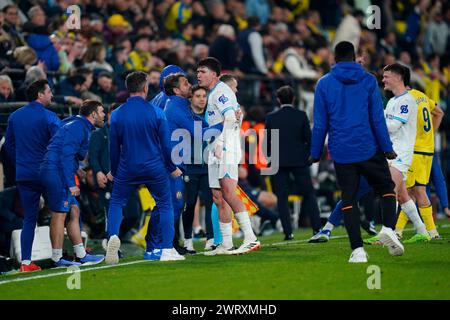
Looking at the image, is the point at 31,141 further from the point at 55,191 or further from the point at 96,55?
the point at 96,55

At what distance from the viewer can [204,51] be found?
2184 cm

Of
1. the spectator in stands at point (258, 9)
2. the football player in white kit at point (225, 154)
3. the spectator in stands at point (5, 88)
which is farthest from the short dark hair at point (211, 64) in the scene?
the spectator in stands at point (258, 9)

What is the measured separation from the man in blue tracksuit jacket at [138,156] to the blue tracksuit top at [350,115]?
189 centimetres

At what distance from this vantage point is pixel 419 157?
14.7 metres

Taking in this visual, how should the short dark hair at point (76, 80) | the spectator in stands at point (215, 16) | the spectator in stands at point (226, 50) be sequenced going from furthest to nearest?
the spectator in stands at point (215, 16) → the spectator in stands at point (226, 50) → the short dark hair at point (76, 80)

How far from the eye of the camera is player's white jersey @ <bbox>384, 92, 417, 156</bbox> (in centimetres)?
1355

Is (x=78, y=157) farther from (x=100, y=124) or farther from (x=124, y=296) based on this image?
(x=124, y=296)

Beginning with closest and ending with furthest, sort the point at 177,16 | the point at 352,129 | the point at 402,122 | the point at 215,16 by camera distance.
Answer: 1. the point at 352,129
2. the point at 402,122
3. the point at 177,16
4. the point at 215,16

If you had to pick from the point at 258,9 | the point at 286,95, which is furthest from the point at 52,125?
the point at 258,9

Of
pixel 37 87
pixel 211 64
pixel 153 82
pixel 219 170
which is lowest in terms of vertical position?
pixel 219 170

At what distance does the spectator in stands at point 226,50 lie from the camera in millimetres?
21375

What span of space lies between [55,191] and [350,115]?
389cm

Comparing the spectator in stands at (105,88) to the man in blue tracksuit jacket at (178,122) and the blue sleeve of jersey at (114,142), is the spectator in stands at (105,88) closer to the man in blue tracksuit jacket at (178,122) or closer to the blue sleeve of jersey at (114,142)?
the man in blue tracksuit jacket at (178,122)
